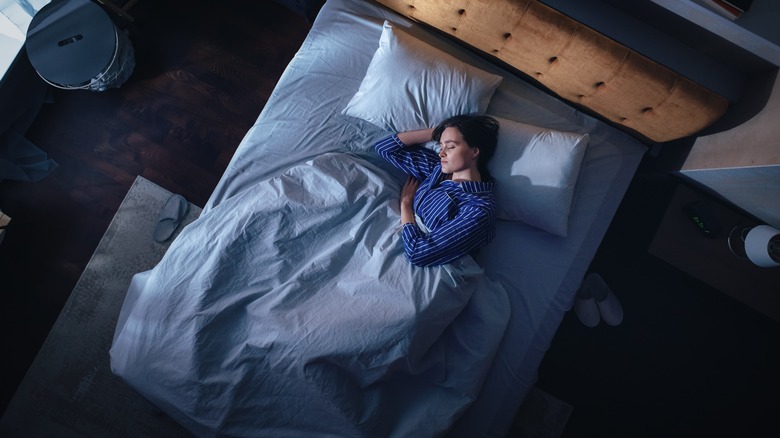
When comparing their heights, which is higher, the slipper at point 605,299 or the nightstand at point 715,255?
the nightstand at point 715,255

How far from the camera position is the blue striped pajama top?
148cm

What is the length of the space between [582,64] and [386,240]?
1109 mm

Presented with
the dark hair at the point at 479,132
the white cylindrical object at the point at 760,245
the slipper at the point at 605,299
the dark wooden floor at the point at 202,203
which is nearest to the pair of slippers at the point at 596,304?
the slipper at the point at 605,299

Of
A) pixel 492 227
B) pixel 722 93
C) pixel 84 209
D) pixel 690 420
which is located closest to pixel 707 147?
pixel 722 93

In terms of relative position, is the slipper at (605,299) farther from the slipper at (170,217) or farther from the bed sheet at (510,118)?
the slipper at (170,217)

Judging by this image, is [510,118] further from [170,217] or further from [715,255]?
[170,217]

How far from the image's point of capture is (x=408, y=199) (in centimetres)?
169

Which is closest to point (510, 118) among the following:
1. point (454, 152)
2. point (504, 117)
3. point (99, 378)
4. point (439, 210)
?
point (504, 117)

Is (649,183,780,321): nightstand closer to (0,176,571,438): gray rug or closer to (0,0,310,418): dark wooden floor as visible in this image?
(0,176,571,438): gray rug

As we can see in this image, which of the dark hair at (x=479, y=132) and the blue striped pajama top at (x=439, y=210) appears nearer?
the blue striped pajama top at (x=439, y=210)

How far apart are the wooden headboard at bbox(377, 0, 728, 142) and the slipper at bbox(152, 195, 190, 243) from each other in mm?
1539

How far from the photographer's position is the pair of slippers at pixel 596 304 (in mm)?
1967

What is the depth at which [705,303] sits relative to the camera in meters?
2.16

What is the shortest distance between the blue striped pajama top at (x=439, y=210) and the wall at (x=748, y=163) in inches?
36.9
